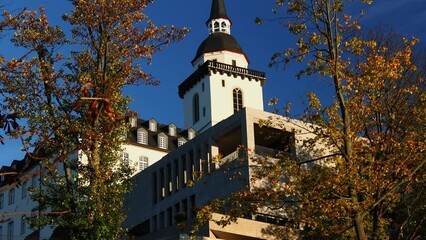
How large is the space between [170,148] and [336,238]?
59.9 m

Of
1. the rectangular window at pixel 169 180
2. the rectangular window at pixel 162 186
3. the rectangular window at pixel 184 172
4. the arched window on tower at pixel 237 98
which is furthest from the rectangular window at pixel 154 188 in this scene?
the arched window on tower at pixel 237 98

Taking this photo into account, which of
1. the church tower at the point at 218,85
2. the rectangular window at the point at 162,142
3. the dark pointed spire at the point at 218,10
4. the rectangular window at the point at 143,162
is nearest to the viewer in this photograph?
the rectangular window at the point at 143,162

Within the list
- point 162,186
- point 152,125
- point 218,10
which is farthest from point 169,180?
point 218,10

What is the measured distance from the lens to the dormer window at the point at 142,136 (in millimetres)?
80000

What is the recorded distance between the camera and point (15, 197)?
78.7 meters

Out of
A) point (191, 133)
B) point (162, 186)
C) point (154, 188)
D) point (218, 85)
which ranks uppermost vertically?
point (218, 85)

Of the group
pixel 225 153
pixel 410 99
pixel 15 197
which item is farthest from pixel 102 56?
pixel 15 197

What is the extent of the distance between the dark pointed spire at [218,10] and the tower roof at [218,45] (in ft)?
14.2

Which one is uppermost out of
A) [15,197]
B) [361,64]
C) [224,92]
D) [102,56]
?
[224,92]

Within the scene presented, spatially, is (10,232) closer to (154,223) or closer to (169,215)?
(154,223)

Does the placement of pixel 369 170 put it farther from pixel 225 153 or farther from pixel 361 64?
pixel 225 153

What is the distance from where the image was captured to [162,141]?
82688mm

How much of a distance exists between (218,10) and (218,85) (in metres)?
17.2

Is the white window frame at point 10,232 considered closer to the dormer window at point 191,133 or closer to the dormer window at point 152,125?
the dormer window at point 152,125
